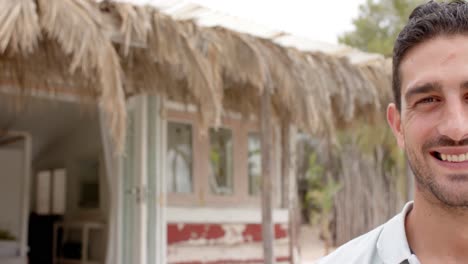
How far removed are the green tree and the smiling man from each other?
16.4m

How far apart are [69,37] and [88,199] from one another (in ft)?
14.1

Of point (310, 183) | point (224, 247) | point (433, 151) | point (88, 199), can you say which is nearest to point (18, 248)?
point (88, 199)

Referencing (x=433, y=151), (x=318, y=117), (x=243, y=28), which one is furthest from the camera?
(x=318, y=117)

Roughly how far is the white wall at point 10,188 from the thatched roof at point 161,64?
61.4 inches

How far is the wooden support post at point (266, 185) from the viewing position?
5.20m

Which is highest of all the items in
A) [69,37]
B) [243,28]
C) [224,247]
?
[243,28]

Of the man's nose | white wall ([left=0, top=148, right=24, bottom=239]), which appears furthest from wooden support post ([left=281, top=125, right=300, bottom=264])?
the man's nose

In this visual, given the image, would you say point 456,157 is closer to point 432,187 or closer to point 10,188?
point 432,187

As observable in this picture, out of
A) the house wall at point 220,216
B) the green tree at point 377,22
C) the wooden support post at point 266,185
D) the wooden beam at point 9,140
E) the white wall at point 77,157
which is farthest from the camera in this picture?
the green tree at point 377,22

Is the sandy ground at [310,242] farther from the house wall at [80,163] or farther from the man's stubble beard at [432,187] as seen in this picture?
the man's stubble beard at [432,187]

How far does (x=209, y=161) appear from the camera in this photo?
277 inches

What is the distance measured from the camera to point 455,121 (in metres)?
1.12

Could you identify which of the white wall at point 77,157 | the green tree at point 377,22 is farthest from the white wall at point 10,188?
the green tree at point 377,22

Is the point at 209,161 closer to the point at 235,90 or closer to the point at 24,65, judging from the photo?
the point at 235,90
